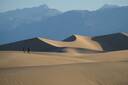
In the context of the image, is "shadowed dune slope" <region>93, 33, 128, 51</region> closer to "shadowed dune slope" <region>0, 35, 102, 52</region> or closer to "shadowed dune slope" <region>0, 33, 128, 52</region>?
"shadowed dune slope" <region>0, 33, 128, 52</region>

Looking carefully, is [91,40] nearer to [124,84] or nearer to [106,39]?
[106,39]

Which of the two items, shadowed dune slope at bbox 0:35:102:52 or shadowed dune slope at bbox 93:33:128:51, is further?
shadowed dune slope at bbox 93:33:128:51

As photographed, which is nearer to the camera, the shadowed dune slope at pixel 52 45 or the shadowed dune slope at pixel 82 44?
the shadowed dune slope at pixel 52 45

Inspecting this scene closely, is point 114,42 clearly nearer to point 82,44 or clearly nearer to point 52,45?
point 82,44

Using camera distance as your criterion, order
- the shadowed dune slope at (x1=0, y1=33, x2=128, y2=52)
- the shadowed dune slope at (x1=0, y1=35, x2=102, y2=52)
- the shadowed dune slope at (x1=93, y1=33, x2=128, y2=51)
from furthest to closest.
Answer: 1. the shadowed dune slope at (x1=93, y1=33, x2=128, y2=51)
2. the shadowed dune slope at (x1=0, y1=33, x2=128, y2=52)
3. the shadowed dune slope at (x1=0, y1=35, x2=102, y2=52)

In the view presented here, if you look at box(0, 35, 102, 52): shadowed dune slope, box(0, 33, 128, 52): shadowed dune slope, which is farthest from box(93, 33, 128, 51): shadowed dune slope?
box(0, 35, 102, 52): shadowed dune slope

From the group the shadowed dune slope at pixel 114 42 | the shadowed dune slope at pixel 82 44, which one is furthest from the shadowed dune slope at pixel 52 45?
the shadowed dune slope at pixel 114 42

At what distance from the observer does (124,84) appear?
1309 cm

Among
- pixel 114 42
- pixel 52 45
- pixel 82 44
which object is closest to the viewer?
pixel 52 45

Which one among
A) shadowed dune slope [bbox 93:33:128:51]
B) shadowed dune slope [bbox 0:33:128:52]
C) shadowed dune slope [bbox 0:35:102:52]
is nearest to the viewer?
shadowed dune slope [bbox 0:35:102:52]

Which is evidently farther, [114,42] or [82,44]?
[114,42]

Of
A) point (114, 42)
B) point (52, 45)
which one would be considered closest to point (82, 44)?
point (52, 45)

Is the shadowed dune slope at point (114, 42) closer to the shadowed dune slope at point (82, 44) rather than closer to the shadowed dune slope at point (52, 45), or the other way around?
the shadowed dune slope at point (82, 44)

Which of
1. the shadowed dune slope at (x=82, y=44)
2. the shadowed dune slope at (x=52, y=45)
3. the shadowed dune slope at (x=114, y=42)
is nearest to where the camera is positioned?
the shadowed dune slope at (x=52, y=45)
